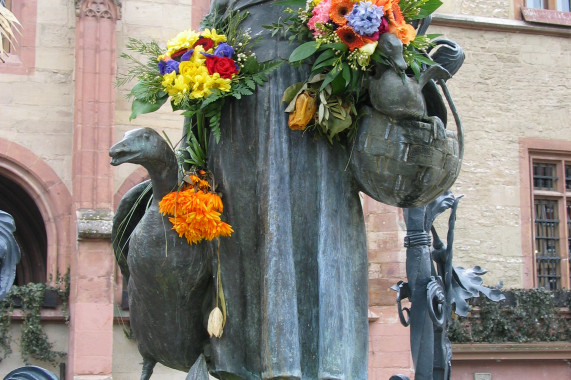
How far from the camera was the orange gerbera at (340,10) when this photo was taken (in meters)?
3.72

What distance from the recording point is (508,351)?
704 inches

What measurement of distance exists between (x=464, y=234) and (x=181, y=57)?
16299 mm

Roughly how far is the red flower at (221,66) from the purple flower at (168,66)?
0.12 meters

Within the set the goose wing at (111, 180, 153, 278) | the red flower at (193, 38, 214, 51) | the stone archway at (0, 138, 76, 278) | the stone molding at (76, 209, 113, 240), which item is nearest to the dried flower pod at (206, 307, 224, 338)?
the goose wing at (111, 180, 153, 278)

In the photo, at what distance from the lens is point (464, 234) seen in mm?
19828

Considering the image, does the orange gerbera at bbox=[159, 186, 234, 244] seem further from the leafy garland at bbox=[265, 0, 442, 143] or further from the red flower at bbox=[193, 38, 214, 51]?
the red flower at bbox=[193, 38, 214, 51]

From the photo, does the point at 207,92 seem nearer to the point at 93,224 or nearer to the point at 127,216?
the point at 127,216

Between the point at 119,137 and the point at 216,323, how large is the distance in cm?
1402

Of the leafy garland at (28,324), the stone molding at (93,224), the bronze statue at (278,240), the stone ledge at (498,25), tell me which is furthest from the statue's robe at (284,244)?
the stone ledge at (498,25)

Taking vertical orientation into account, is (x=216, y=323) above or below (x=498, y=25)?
below

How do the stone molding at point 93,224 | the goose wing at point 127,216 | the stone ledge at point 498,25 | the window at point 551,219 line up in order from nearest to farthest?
the goose wing at point 127,216 < the stone molding at point 93,224 < the window at point 551,219 < the stone ledge at point 498,25

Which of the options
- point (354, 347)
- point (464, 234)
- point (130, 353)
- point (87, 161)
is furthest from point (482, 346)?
point (354, 347)

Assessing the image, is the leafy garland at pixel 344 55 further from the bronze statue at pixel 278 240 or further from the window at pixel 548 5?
the window at pixel 548 5

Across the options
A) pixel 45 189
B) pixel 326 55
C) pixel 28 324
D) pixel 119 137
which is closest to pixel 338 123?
pixel 326 55
